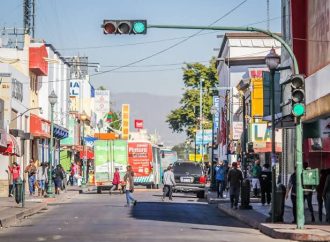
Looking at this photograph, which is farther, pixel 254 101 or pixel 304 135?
pixel 254 101

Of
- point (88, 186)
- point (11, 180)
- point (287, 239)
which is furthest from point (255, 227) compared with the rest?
point (88, 186)

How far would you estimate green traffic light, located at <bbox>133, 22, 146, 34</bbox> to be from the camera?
22.2 meters

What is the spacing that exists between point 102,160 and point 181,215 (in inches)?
979

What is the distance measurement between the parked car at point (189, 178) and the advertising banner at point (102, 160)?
6474 millimetres

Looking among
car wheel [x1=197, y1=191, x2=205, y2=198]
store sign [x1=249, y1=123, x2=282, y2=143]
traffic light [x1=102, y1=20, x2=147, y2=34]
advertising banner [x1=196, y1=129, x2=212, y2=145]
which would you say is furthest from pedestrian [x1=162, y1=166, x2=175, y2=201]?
advertising banner [x1=196, y1=129, x2=212, y2=145]

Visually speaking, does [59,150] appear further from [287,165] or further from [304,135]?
[304,135]

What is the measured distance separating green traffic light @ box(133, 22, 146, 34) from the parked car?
1083 inches

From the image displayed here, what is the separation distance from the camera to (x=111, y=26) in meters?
22.0

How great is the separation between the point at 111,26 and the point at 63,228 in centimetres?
619

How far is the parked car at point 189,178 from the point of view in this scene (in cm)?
4944

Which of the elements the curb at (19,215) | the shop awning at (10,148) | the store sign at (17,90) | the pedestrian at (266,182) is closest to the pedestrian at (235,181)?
the pedestrian at (266,182)

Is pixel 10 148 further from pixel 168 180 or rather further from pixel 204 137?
pixel 204 137

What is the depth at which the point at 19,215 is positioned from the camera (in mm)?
30984

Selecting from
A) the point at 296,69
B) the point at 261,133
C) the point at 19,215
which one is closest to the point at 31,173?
the point at 261,133
